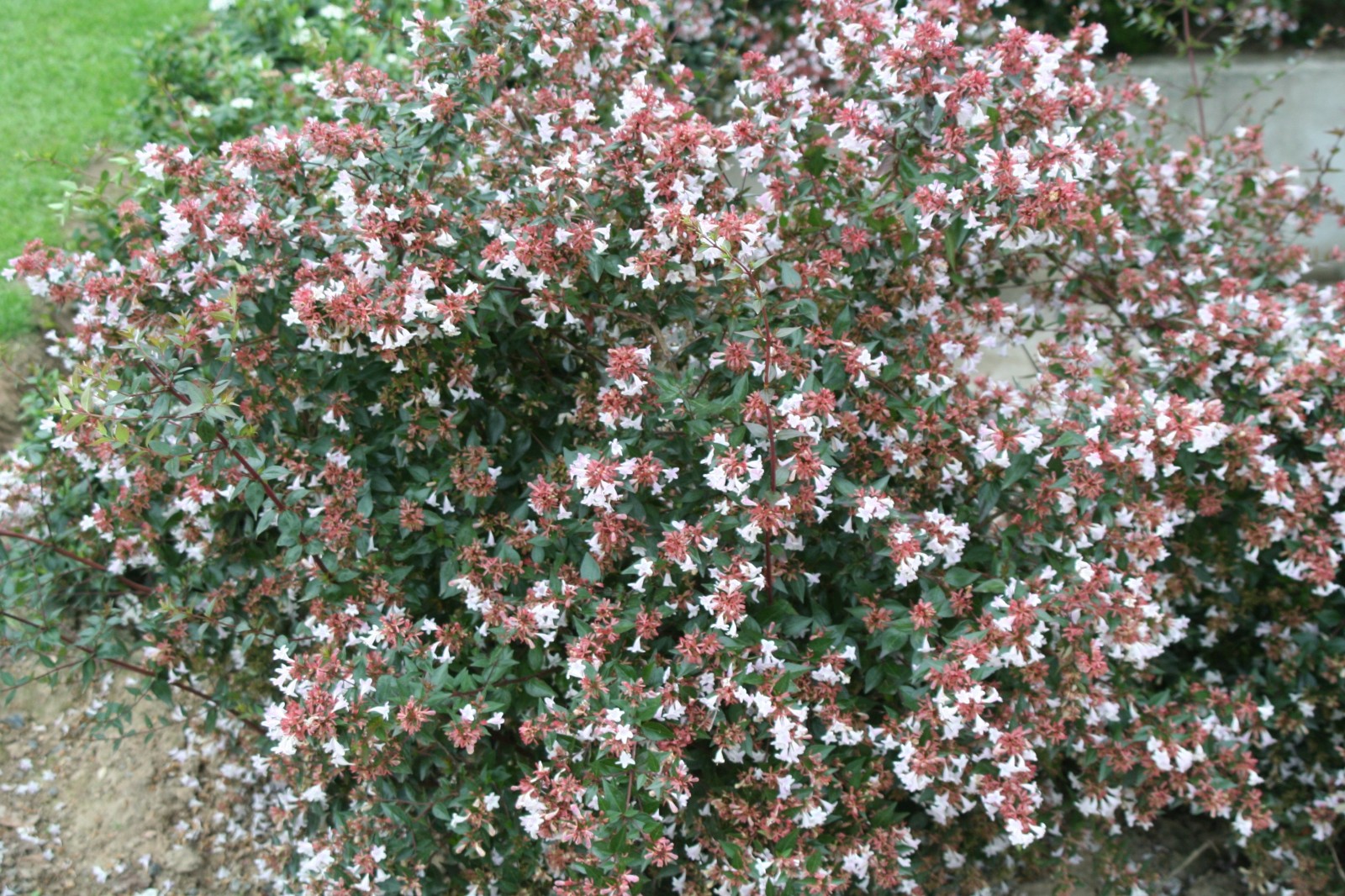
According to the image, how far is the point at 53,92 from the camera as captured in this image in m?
4.50

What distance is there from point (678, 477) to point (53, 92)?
3.83 m

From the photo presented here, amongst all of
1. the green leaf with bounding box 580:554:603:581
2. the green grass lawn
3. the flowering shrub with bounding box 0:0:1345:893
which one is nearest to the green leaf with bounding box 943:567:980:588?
the flowering shrub with bounding box 0:0:1345:893

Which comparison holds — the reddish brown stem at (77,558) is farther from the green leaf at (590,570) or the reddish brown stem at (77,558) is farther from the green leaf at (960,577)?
the green leaf at (960,577)

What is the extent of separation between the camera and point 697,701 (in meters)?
2.10

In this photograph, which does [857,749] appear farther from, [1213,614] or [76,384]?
[76,384]

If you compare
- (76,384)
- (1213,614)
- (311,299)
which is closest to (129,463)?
(76,384)

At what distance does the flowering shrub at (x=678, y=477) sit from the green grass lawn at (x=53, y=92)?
1419mm

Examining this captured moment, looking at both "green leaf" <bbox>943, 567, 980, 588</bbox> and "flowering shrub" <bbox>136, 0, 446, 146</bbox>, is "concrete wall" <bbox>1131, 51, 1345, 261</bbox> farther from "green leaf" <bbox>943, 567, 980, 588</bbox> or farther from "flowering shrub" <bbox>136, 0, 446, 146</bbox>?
"green leaf" <bbox>943, 567, 980, 588</bbox>

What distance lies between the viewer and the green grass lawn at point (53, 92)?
382cm

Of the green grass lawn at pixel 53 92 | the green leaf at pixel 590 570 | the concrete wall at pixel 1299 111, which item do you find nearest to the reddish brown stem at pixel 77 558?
the green grass lawn at pixel 53 92

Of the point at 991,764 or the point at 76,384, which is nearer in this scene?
the point at 76,384

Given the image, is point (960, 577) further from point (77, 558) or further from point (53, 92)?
point (53, 92)

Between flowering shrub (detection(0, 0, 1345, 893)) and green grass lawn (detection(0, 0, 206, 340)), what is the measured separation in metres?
1.42

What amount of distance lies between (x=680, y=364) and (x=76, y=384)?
1.23 meters
